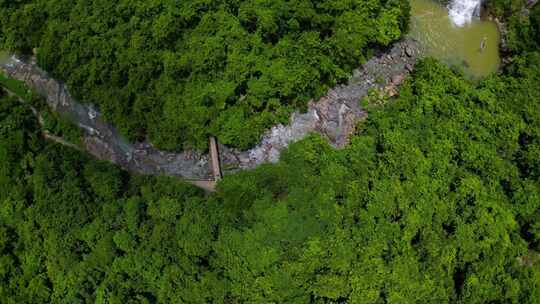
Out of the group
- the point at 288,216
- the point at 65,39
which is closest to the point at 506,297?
the point at 288,216

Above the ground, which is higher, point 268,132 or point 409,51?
point 409,51

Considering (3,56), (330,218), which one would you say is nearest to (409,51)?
(330,218)

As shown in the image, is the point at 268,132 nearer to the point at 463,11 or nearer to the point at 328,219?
the point at 328,219

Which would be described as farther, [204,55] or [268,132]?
[268,132]

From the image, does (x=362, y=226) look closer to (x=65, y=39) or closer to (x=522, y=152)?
(x=522, y=152)

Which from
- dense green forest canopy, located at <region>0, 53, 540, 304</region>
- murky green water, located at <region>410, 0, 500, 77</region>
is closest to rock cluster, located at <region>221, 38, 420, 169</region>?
murky green water, located at <region>410, 0, 500, 77</region>

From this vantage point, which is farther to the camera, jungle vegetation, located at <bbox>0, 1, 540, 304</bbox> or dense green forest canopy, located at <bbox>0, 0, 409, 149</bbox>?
dense green forest canopy, located at <bbox>0, 0, 409, 149</bbox>

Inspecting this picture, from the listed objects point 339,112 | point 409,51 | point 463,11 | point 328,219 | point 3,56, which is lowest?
point 328,219

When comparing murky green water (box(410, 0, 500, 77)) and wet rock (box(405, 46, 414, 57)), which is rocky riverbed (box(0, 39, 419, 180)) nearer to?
wet rock (box(405, 46, 414, 57))
